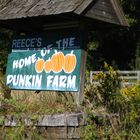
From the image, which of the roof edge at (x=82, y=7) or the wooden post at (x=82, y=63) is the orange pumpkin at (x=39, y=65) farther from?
the roof edge at (x=82, y=7)

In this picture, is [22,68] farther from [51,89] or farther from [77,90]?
[77,90]

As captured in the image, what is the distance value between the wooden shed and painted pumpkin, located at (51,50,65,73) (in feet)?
2.45

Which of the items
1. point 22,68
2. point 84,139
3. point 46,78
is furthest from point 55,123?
point 22,68

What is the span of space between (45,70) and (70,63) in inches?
27.8

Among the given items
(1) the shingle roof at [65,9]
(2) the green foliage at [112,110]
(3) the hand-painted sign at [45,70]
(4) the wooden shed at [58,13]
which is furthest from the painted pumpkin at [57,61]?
(2) the green foliage at [112,110]

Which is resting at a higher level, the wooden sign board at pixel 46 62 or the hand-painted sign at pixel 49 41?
the hand-painted sign at pixel 49 41

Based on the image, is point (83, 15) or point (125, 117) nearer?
point (125, 117)

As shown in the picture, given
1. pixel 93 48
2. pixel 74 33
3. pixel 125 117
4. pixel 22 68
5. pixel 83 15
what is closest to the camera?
pixel 125 117

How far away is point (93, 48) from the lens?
2769cm

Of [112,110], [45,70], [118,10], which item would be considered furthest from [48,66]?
[112,110]

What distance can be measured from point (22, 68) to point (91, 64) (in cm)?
1658

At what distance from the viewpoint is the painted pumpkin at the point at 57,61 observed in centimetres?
1054

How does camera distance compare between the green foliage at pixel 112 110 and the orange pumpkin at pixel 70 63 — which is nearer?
the green foliage at pixel 112 110

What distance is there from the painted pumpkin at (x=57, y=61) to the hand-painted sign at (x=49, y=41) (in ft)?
0.54
